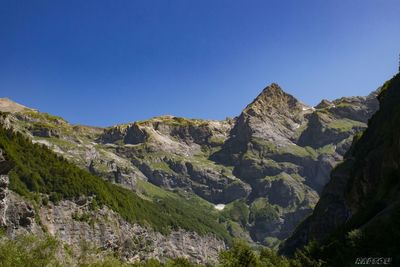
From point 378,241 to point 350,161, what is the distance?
323 ft

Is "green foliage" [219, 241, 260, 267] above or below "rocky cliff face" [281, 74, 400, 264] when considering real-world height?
below

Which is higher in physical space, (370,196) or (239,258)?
(370,196)

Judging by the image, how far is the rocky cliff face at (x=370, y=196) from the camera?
60344 mm

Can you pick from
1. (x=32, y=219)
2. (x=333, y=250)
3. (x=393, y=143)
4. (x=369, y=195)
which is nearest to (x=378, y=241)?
(x=333, y=250)

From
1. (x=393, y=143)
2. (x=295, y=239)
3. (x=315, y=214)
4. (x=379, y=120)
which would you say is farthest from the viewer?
(x=295, y=239)

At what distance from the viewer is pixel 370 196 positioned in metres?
102

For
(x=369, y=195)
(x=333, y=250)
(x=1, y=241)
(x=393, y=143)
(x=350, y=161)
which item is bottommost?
(x=1, y=241)

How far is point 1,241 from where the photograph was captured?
9219cm

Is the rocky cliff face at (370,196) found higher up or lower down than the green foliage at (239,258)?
higher up

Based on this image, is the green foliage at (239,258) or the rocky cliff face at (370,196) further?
the green foliage at (239,258)

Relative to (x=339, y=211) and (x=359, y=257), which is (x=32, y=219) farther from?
(x=359, y=257)

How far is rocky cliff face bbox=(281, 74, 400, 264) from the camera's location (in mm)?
60344

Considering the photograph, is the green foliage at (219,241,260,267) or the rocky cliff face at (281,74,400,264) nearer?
the rocky cliff face at (281,74,400,264)

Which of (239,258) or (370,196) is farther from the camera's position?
(370,196)
